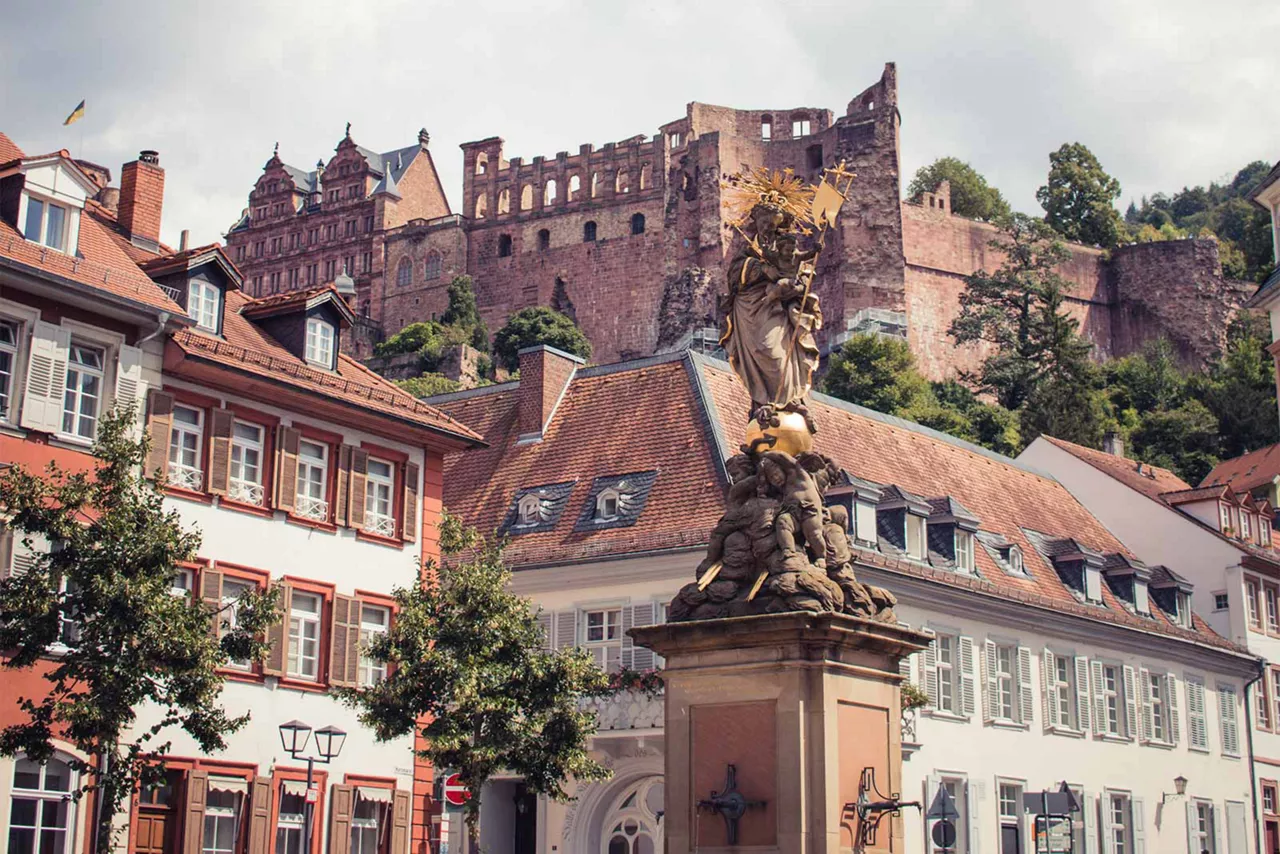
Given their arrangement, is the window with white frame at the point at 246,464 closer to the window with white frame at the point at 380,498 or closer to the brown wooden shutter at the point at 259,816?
the window with white frame at the point at 380,498

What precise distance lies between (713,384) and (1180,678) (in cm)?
1163

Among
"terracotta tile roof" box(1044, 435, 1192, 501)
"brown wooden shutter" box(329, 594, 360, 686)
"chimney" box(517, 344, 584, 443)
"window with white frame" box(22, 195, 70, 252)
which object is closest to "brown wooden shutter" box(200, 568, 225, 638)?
"brown wooden shutter" box(329, 594, 360, 686)

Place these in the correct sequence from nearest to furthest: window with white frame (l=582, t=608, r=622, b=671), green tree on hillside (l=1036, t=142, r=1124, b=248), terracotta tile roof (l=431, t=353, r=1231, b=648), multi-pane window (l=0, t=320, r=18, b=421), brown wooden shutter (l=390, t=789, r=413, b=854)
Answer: multi-pane window (l=0, t=320, r=18, b=421) < brown wooden shutter (l=390, t=789, r=413, b=854) < window with white frame (l=582, t=608, r=622, b=671) < terracotta tile roof (l=431, t=353, r=1231, b=648) < green tree on hillside (l=1036, t=142, r=1124, b=248)

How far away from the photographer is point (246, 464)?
83.5 feet

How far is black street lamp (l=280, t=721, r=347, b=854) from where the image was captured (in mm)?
20938

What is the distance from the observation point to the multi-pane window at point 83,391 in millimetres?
23250

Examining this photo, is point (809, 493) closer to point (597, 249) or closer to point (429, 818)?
point (429, 818)

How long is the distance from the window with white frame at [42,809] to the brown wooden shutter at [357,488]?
5703mm

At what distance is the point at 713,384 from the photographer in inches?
1287

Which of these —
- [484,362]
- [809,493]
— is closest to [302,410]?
[809,493]

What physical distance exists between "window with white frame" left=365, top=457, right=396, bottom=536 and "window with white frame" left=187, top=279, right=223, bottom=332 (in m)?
3.03

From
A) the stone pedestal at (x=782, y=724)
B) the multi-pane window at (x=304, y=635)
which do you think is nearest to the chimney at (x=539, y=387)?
the multi-pane window at (x=304, y=635)

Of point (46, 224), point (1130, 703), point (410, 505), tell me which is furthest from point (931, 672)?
point (46, 224)

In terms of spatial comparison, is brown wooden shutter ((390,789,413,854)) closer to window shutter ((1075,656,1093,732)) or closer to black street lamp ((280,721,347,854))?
black street lamp ((280,721,347,854))
